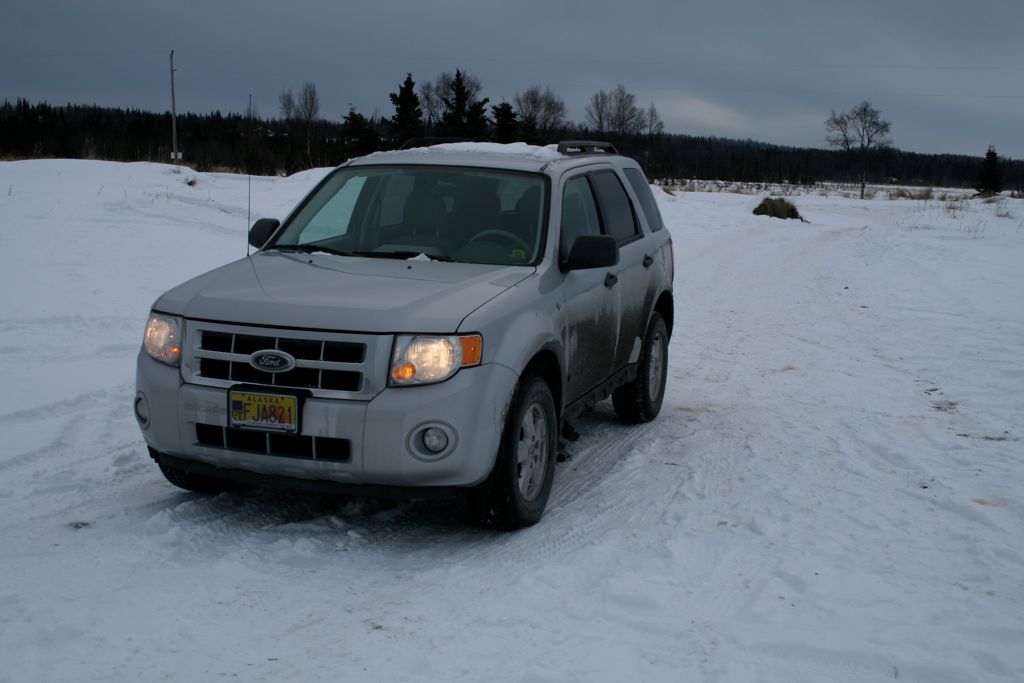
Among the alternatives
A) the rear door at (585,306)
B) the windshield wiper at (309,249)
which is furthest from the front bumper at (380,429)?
the windshield wiper at (309,249)

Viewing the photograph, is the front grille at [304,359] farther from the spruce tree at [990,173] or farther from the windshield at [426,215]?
the spruce tree at [990,173]

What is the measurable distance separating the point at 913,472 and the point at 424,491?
3196 millimetres

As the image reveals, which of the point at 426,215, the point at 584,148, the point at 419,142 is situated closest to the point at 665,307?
the point at 584,148

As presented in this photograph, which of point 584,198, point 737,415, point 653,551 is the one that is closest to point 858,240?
point 737,415

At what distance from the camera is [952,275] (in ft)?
52.2

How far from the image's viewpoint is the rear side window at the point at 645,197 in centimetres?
751

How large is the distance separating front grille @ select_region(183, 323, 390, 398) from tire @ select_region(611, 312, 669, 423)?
2.89m

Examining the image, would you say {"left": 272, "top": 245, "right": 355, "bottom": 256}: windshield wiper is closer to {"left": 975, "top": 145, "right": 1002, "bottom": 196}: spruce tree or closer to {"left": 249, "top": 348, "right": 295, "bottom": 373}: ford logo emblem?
{"left": 249, "top": 348, "right": 295, "bottom": 373}: ford logo emblem

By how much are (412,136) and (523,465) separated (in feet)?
139

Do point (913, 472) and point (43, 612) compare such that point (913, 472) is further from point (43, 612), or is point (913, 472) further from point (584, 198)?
point (43, 612)

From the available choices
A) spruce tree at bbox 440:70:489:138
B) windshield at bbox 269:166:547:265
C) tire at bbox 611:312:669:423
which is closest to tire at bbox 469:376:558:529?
windshield at bbox 269:166:547:265

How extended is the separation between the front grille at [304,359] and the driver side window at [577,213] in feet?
5.39

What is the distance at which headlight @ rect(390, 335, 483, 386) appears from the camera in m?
4.32

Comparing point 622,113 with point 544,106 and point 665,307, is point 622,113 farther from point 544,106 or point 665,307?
point 665,307
